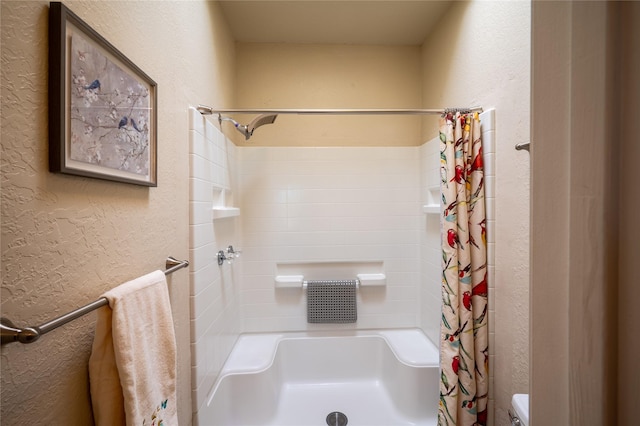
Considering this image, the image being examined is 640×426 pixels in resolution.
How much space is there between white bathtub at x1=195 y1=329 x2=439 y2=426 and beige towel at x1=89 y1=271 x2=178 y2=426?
69 centimetres

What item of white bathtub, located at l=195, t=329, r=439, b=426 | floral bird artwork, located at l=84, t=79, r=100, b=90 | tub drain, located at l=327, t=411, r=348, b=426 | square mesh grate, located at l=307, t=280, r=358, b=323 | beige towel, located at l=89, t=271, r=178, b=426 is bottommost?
tub drain, located at l=327, t=411, r=348, b=426

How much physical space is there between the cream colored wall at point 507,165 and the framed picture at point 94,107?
143 centimetres

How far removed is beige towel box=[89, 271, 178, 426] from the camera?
607 mm

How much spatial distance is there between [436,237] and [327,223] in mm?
788

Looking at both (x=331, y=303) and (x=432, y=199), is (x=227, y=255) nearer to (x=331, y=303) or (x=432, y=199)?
(x=331, y=303)

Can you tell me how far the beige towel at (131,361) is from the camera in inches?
23.9

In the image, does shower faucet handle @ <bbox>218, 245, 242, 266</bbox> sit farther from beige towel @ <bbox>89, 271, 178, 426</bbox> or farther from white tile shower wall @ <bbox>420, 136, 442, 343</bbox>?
white tile shower wall @ <bbox>420, 136, 442, 343</bbox>

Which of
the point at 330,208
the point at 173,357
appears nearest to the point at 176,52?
the point at 173,357

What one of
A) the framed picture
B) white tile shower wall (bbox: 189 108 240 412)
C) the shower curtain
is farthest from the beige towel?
the shower curtain

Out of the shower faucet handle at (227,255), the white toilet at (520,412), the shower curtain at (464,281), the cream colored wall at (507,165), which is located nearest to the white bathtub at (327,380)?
the shower curtain at (464,281)

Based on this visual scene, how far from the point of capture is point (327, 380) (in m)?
1.91

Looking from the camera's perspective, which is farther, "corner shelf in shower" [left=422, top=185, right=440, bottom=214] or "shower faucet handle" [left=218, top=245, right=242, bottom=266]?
"corner shelf in shower" [left=422, top=185, right=440, bottom=214]

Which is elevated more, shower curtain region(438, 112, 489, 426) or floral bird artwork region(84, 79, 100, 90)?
floral bird artwork region(84, 79, 100, 90)

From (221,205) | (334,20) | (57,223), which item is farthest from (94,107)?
(334,20)
